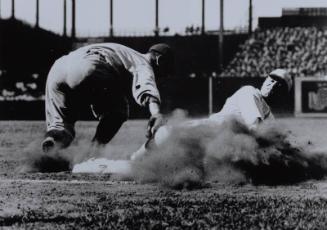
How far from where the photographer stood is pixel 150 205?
4.16 meters

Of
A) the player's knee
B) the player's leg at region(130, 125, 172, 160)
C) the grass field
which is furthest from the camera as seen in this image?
the player's knee

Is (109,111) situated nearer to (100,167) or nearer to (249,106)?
(100,167)

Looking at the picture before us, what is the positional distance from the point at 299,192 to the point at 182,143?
1.22m

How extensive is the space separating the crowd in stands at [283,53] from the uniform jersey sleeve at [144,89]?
24734mm

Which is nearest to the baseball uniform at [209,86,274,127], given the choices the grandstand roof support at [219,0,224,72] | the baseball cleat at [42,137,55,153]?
the baseball cleat at [42,137,55,153]

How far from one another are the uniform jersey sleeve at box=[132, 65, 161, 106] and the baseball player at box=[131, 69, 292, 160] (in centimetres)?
60

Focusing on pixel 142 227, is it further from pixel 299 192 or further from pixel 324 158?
pixel 324 158

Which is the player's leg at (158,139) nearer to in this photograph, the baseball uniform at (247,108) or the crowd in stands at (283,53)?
the baseball uniform at (247,108)

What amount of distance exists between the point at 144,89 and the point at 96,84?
1.26 meters

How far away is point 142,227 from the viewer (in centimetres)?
334

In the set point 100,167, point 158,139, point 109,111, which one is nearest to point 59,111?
point 109,111

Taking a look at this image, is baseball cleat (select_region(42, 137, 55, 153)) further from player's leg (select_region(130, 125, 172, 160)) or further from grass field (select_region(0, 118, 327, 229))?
player's leg (select_region(130, 125, 172, 160))

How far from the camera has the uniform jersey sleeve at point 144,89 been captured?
199 inches

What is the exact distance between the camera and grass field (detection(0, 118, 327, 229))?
11.4 ft
